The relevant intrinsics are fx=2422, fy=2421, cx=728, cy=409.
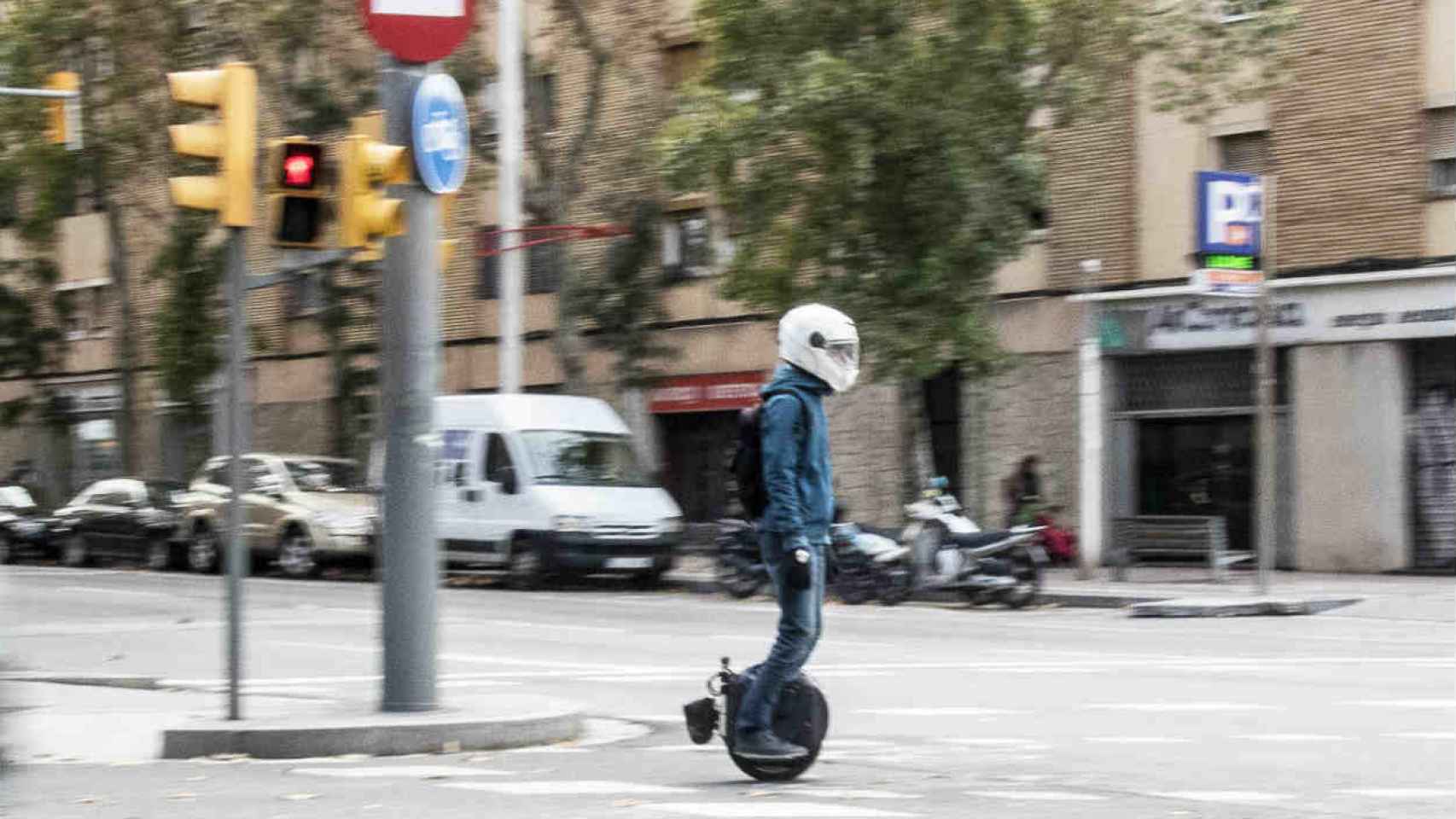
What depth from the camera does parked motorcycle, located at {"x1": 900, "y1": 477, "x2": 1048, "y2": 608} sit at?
22.6 meters

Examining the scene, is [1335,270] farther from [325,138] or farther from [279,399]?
[279,399]

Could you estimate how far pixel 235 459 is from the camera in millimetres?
10438

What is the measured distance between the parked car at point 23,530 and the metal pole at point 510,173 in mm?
10284

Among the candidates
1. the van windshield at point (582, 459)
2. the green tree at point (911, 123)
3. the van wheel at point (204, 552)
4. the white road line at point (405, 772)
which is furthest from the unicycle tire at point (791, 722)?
the van wheel at point (204, 552)

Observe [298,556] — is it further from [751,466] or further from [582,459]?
[751,466]

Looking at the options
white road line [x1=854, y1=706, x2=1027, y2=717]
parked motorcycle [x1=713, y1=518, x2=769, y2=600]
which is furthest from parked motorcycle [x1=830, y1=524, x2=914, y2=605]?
white road line [x1=854, y1=706, x2=1027, y2=717]

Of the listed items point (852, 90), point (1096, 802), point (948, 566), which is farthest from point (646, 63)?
point (1096, 802)

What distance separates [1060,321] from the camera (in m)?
29.9

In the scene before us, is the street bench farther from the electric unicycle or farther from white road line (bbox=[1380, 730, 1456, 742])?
the electric unicycle

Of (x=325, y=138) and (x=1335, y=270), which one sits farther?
(x=325, y=138)

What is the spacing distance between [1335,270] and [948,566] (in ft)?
22.4

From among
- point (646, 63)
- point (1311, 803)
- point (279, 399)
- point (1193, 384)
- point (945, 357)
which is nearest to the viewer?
point (1311, 803)

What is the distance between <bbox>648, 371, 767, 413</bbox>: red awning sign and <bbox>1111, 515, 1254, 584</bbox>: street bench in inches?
376

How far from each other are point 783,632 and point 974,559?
14.5m
